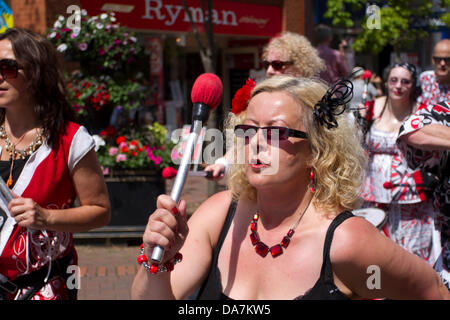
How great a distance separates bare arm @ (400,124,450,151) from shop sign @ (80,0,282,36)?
5078 millimetres

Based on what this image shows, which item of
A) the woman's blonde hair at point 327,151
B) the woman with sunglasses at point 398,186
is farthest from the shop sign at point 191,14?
the woman's blonde hair at point 327,151

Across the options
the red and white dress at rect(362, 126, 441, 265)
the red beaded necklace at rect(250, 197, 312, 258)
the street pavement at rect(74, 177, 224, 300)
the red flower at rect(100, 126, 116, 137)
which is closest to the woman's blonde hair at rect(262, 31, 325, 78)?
the red and white dress at rect(362, 126, 441, 265)

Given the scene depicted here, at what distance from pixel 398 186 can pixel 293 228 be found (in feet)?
8.85

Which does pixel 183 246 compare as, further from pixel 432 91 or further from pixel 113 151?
pixel 113 151

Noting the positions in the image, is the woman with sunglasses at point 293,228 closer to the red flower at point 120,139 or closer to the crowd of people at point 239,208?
the crowd of people at point 239,208

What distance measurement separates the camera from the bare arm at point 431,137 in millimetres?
3139

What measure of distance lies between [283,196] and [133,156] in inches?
186

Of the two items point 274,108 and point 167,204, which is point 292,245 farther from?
point 167,204

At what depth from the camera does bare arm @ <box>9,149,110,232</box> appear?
2.32m

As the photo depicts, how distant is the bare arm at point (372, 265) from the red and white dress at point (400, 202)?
8.51 feet

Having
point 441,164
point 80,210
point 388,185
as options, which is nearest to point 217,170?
point 80,210

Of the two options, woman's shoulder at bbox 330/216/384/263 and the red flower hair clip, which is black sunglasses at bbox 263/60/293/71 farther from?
woman's shoulder at bbox 330/216/384/263

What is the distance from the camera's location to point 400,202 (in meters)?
4.54
